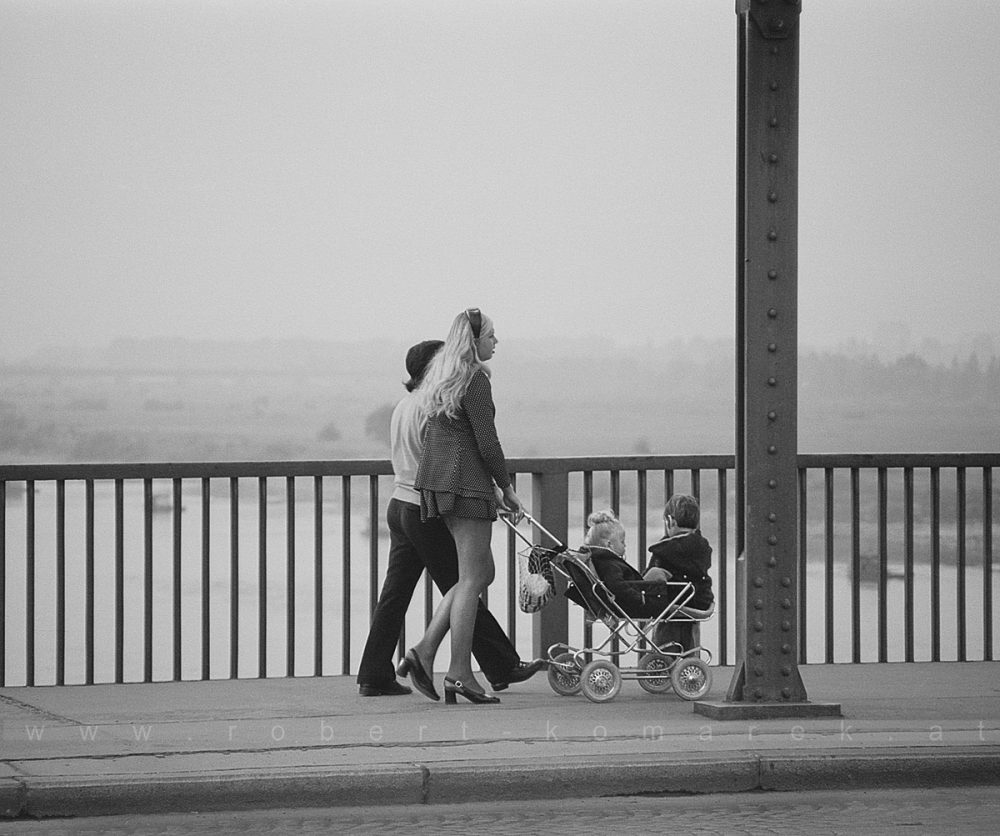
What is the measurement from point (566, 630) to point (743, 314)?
2650 millimetres

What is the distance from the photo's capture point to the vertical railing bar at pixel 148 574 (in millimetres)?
8914

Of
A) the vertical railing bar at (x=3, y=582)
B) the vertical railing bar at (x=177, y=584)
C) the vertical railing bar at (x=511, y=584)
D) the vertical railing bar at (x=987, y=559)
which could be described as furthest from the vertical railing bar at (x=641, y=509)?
the vertical railing bar at (x=3, y=582)

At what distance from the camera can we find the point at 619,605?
8.18 metres

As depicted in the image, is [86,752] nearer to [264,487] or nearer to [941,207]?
[264,487]

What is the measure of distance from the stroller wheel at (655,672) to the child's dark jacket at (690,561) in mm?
343

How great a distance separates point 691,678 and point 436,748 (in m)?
1.95

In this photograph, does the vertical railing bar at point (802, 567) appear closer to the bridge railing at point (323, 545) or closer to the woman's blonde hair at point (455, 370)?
the bridge railing at point (323, 545)

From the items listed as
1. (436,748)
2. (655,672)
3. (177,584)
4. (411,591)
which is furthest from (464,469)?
(177,584)

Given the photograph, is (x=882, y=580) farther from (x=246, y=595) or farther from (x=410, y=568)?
(x=246, y=595)

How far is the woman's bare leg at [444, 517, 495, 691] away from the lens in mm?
8016

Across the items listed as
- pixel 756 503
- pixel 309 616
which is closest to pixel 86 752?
pixel 756 503

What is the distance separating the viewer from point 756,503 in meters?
7.37

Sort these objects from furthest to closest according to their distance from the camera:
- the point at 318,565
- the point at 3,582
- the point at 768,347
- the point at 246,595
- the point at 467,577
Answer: the point at 246,595, the point at 318,565, the point at 3,582, the point at 467,577, the point at 768,347

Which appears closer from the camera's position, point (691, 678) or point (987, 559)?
point (691, 678)
